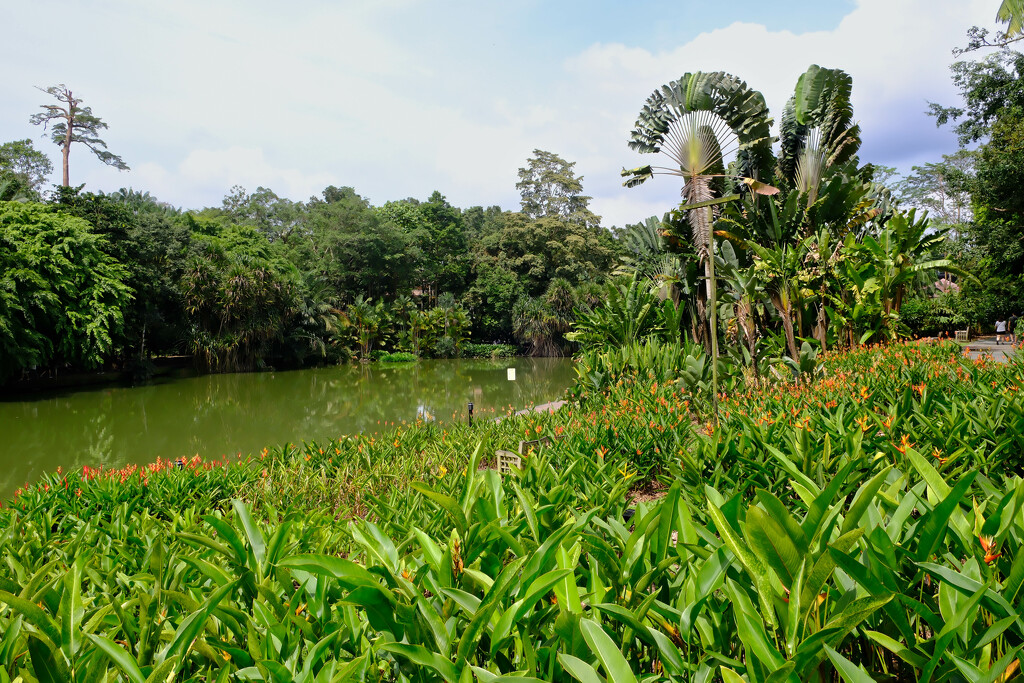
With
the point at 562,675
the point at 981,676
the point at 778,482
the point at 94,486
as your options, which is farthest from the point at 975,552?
the point at 94,486

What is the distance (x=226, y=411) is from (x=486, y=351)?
18.1 meters

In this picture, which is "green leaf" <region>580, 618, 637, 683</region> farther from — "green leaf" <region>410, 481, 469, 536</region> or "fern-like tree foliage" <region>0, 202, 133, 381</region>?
"fern-like tree foliage" <region>0, 202, 133, 381</region>

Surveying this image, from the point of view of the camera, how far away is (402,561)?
1.50 metres

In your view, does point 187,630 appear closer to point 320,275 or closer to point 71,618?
point 71,618

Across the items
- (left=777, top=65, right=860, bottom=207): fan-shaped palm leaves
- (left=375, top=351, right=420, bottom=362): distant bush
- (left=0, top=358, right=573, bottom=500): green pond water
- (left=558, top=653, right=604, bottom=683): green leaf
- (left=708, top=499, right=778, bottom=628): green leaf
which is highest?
(left=777, top=65, right=860, bottom=207): fan-shaped palm leaves

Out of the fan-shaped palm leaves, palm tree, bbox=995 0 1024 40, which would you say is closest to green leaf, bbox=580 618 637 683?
the fan-shaped palm leaves

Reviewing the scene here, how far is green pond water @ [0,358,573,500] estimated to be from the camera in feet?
33.7

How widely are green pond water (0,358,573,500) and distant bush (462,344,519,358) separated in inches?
282

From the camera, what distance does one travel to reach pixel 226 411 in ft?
48.4

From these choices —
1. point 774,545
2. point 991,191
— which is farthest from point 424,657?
point 991,191

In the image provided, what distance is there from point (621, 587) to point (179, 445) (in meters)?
11.5

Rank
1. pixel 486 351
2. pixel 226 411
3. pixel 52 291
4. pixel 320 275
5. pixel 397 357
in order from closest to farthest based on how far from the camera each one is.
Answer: pixel 226 411, pixel 52 291, pixel 397 357, pixel 320 275, pixel 486 351

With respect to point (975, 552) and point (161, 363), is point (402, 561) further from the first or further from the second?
point (161, 363)

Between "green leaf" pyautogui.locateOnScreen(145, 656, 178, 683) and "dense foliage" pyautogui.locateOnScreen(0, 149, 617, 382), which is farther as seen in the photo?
"dense foliage" pyautogui.locateOnScreen(0, 149, 617, 382)
